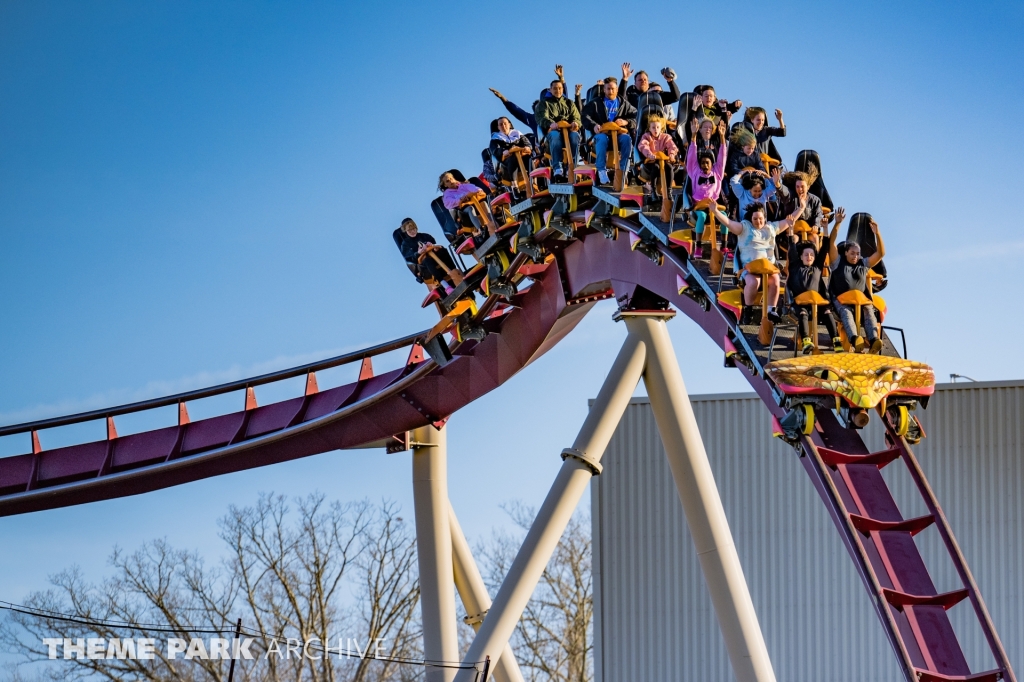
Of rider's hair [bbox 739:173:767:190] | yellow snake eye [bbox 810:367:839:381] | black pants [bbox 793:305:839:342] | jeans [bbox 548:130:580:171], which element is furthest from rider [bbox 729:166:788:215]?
jeans [bbox 548:130:580:171]

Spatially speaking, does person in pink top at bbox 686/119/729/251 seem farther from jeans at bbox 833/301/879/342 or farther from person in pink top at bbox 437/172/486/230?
person in pink top at bbox 437/172/486/230

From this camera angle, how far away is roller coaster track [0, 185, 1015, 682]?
820 cm

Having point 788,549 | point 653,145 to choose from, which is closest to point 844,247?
point 653,145

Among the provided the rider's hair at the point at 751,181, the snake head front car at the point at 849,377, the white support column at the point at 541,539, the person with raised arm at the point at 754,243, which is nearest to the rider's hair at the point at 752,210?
the person with raised arm at the point at 754,243

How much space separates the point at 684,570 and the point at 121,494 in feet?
22.0

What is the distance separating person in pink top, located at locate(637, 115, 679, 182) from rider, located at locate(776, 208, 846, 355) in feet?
6.01

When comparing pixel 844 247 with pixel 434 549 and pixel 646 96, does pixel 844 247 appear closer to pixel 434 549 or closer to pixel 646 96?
pixel 646 96

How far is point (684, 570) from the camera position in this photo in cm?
1784

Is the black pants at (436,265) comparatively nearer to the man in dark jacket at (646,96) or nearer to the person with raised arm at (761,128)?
the man in dark jacket at (646,96)

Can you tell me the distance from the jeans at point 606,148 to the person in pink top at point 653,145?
13 cm

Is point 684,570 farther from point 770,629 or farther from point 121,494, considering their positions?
point 121,494

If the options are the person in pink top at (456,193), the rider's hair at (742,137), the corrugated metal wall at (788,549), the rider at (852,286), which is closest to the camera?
the rider at (852,286)

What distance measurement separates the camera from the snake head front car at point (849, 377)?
8493 millimetres

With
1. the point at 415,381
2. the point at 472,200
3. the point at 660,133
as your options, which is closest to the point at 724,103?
the point at 660,133
